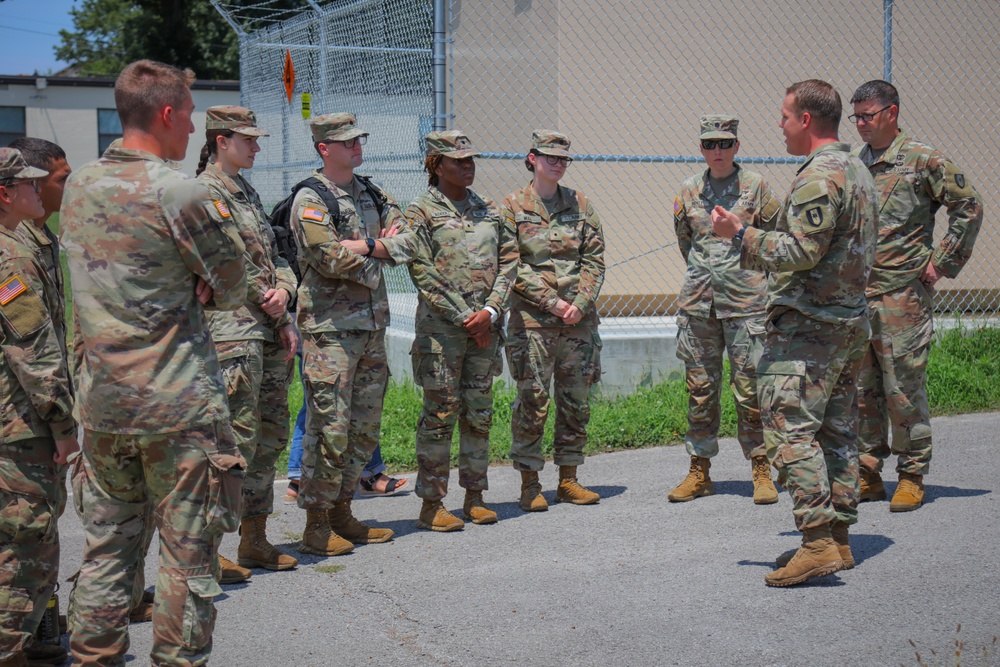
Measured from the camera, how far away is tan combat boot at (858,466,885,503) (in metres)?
6.24

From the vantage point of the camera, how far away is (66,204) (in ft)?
11.2

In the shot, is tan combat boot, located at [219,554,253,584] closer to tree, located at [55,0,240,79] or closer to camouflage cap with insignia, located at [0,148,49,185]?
camouflage cap with insignia, located at [0,148,49,185]

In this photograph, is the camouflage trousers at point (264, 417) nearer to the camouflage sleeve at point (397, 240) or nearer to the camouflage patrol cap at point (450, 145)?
the camouflage sleeve at point (397, 240)

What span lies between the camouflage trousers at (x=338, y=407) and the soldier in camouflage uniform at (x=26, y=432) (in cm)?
163

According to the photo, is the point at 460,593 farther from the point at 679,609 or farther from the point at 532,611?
the point at 679,609

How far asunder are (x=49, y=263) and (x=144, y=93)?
1.15 m

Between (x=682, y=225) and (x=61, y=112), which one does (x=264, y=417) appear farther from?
(x=61, y=112)

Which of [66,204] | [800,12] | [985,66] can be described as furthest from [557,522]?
[985,66]

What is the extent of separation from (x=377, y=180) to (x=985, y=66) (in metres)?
6.47

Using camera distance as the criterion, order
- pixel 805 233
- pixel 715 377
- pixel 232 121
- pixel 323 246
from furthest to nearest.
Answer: pixel 715 377 < pixel 323 246 < pixel 232 121 < pixel 805 233

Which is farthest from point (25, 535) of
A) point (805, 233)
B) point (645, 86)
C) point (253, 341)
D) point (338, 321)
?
point (645, 86)

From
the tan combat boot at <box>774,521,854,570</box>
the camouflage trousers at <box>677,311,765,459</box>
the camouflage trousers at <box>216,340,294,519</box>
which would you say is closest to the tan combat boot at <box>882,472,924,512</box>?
the camouflage trousers at <box>677,311,765,459</box>

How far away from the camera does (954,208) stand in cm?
604

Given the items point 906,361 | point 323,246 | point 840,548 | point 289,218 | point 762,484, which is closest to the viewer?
point 840,548
